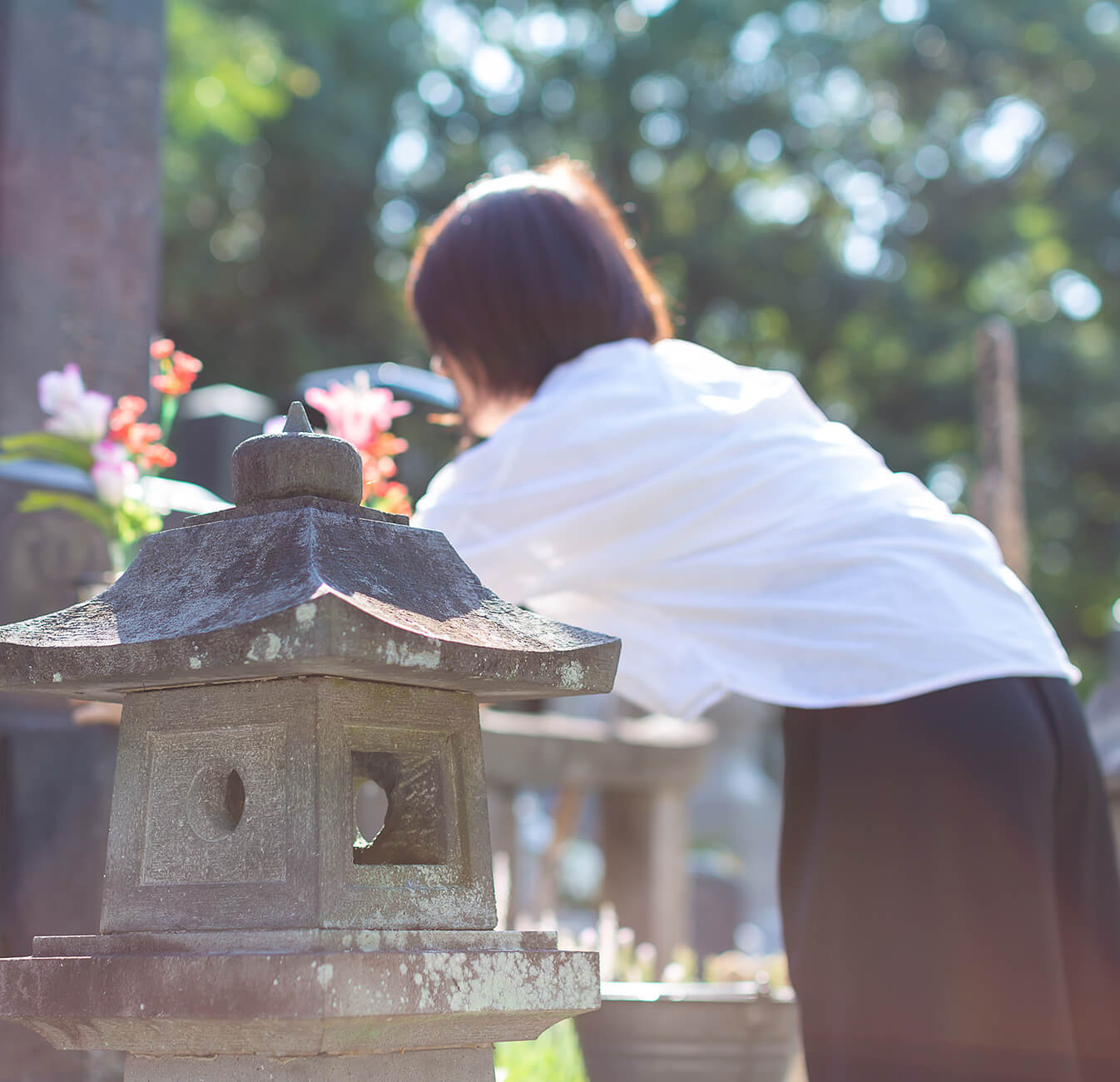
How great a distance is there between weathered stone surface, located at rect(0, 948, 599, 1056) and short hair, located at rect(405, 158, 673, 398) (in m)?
1.05

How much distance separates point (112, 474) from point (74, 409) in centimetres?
22

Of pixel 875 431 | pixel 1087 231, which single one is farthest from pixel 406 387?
pixel 1087 231

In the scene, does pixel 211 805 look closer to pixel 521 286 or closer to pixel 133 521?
pixel 521 286

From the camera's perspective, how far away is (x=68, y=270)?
394 centimetres

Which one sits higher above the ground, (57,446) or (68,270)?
(68,270)

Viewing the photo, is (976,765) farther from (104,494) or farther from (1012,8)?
(1012,8)

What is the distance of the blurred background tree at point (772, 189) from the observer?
44.9ft

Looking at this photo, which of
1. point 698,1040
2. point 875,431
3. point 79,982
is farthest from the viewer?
point 875,431

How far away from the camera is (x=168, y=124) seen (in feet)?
41.0

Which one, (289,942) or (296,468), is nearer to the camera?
(289,942)

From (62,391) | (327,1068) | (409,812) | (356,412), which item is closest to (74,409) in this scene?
(62,391)

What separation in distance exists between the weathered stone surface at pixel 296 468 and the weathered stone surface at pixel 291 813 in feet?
0.75

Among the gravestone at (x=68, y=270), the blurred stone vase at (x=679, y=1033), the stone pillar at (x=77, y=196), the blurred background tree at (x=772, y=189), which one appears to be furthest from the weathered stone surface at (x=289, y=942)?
the blurred background tree at (x=772, y=189)

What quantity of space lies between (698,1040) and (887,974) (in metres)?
1.21
